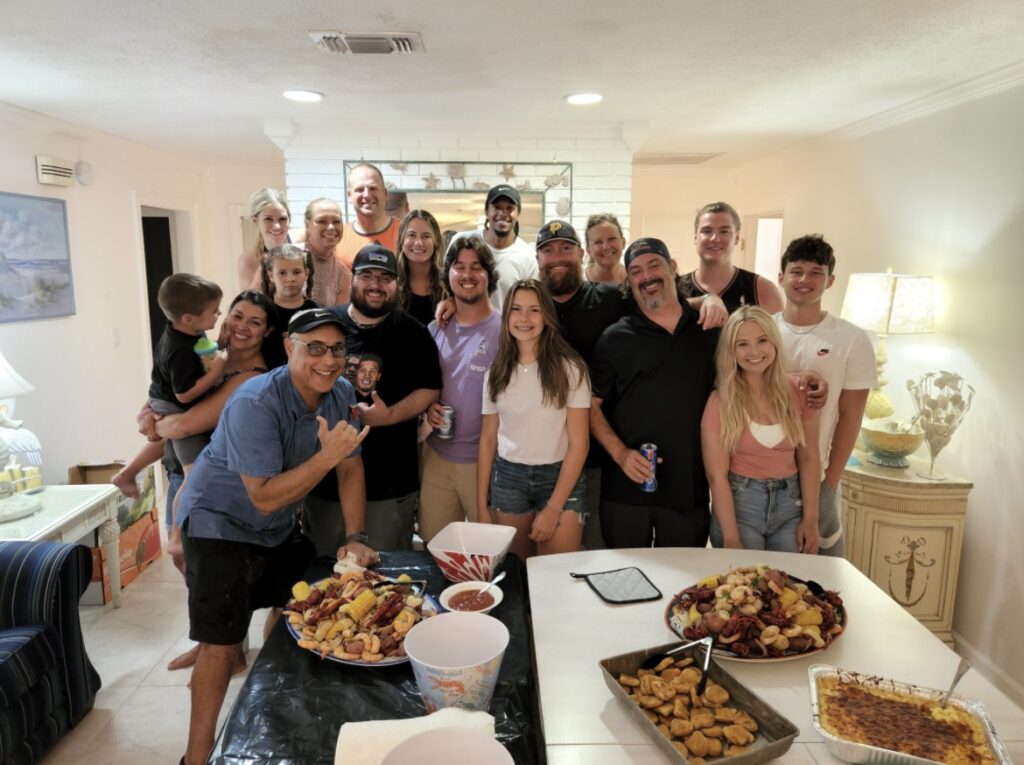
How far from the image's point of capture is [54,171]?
3.94 meters

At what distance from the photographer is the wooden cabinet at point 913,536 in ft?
9.82

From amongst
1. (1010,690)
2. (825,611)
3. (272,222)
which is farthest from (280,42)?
(1010,690)

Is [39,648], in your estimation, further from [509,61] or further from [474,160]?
[474,160]

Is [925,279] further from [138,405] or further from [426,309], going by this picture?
[138,405]

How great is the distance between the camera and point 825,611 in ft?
4.67

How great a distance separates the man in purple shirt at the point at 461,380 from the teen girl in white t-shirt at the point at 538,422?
0.47 ft

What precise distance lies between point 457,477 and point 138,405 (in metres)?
3.72

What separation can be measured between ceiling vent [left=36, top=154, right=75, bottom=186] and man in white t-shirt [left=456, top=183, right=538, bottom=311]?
2.81m

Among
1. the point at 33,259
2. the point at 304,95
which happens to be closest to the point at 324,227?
the point at 304,95

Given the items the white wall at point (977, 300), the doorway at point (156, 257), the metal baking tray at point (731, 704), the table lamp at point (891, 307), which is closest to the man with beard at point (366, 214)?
the metal baking tray at point (731, 704)

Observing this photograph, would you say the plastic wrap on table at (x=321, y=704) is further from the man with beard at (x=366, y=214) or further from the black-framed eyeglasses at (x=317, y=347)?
the man with beard at (x=366, y=214)

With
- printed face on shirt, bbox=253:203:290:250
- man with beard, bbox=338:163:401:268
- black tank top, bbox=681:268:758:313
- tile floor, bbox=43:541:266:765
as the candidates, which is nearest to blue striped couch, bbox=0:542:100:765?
tile floor, bbox=43:541:266:765

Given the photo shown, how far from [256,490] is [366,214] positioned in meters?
1.71

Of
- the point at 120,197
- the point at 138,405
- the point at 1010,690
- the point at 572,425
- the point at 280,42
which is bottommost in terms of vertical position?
the point at 1010,690
